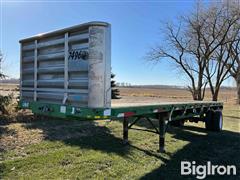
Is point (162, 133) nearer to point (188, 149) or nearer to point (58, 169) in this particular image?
point (188, 149)

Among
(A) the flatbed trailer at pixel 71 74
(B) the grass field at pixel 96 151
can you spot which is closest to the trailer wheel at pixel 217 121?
(B) the grass field at pixel 96 151

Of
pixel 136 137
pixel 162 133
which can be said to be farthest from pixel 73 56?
pixel 136 137

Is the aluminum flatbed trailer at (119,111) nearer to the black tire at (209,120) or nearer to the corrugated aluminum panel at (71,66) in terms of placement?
the corrugated aluminum panel at (71,66)

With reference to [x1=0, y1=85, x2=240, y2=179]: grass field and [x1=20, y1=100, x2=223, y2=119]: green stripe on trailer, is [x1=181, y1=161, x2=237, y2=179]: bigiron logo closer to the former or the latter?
[x1=0, y1=85, x2=240, y2=179]: grass field

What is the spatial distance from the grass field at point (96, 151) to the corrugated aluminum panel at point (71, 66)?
136 centimetres

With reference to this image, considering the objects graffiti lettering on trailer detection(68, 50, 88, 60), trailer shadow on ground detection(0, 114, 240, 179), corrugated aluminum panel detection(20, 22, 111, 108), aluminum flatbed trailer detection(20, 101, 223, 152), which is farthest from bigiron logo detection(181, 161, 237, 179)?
graffiti lettering on trailer detection(68, 50, 88, 60)

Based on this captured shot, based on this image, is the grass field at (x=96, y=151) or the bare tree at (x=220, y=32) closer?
the grass field at (x=96, y=151)

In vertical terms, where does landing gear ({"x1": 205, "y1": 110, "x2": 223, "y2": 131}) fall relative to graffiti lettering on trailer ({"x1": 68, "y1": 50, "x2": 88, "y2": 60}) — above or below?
below

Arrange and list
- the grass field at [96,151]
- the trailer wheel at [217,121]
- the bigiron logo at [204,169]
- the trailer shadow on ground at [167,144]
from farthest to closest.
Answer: the trailer wheel at [217,121]
the trailer shadow on ground at [167,144]
the bigiron logo at [204,169]
the grass field at [96,151]

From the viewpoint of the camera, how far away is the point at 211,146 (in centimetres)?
840

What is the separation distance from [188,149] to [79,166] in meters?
3.49

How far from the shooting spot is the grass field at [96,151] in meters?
5.41

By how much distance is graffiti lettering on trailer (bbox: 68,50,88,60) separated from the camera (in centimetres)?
439

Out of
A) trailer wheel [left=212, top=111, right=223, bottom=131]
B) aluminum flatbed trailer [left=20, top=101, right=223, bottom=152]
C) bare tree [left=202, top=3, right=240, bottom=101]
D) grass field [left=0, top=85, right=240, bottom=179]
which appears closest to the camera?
aluminum flatbed trailer [left=20, top=101, right=223, bottom=152]
